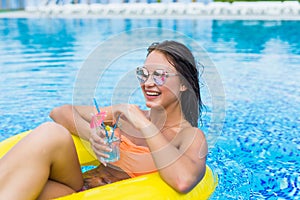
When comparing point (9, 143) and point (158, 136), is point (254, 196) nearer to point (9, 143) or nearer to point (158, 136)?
point (158, 136)

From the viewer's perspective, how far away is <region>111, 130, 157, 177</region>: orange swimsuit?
76.2 inches

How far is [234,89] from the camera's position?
5.04m

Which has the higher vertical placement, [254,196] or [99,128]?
[99,128]

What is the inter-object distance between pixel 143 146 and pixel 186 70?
388 millimetres

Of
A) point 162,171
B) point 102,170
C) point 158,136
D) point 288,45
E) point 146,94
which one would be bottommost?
point 288,45

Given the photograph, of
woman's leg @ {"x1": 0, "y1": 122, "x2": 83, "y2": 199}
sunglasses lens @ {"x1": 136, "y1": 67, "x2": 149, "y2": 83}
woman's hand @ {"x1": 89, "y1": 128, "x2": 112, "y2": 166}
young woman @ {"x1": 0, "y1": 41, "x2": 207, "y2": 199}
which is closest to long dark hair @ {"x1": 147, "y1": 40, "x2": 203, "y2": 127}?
young woman @ {"x1": 0, "y1": 41, "x2": 207, "y2": 199}

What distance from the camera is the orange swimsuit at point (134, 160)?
1936 mm

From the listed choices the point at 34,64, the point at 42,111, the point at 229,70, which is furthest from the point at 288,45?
the point at 42,111

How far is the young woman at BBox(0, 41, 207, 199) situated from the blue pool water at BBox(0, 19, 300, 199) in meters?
0.54

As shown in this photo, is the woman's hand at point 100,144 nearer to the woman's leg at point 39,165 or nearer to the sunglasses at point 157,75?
the woman's leg at point 39,165

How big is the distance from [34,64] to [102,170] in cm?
510

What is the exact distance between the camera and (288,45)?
27.6ft

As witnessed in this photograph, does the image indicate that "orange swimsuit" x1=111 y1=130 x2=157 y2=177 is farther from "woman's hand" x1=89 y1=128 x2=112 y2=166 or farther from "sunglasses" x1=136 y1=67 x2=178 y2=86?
"sunglasses" x1=136 y1=67 x2=178 y2=86

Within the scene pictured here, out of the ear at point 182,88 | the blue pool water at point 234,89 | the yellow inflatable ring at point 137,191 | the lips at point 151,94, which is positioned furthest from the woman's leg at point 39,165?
the blue pool water at point 234,89
